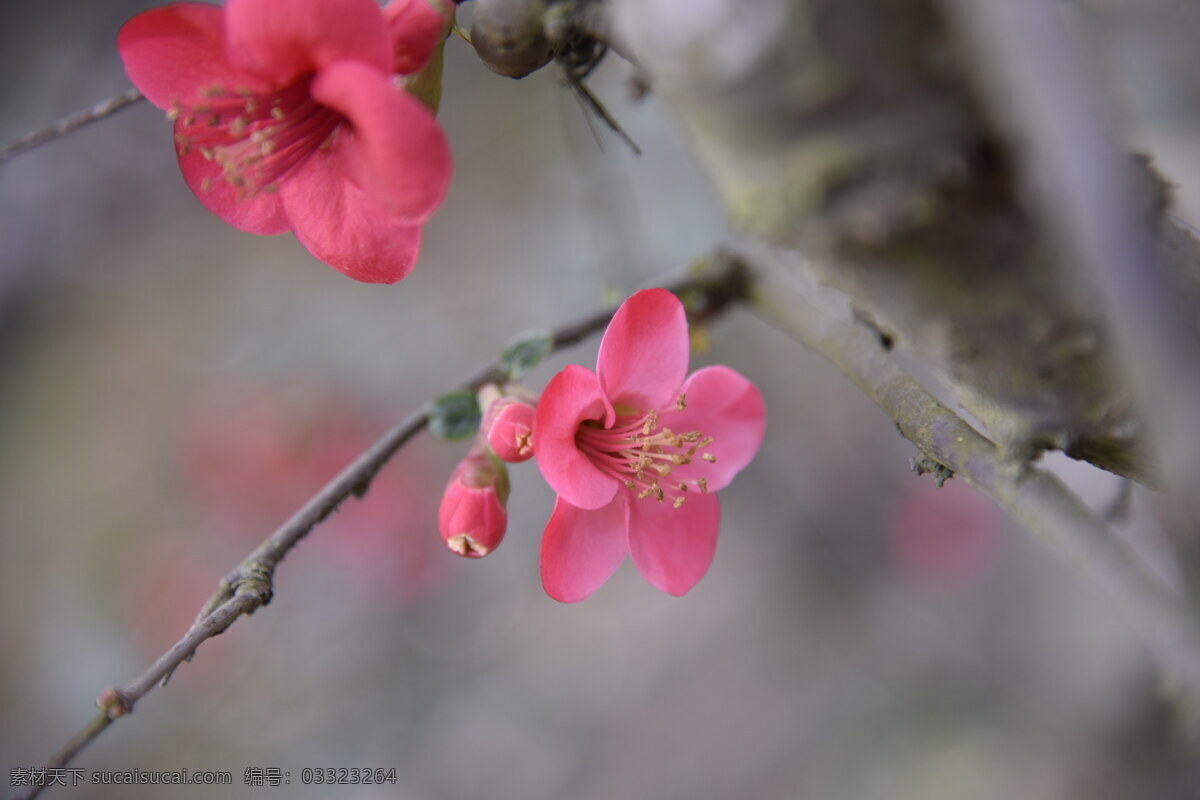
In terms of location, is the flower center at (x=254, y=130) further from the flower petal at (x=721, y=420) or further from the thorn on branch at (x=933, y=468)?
the thorn on branch at (x=933, y=468)

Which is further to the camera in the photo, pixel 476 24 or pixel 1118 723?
pixel 1118 723

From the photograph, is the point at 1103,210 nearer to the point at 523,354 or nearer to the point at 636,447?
the point at 636,447

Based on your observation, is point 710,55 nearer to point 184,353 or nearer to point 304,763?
point 304,763

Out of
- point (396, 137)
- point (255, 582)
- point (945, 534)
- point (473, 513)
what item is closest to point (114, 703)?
point (255, 582)

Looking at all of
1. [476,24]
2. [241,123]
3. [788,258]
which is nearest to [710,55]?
[476,24]

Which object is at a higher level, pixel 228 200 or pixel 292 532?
pixel 228 200

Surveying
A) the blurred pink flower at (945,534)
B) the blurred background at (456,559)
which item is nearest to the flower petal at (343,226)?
the blurred background at (456,559)
